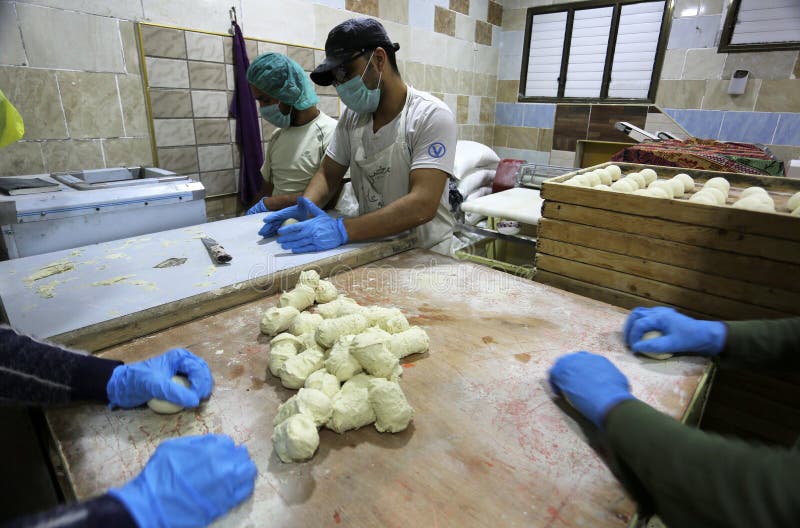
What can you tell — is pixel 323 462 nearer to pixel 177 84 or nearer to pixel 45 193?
pixel 45 193

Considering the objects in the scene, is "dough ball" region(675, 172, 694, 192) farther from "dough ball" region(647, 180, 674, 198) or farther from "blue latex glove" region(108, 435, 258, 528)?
"blue latex glove" region(108, 435, 258, 528)

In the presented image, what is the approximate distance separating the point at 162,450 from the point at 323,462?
0.30 m

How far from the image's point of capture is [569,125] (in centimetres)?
539

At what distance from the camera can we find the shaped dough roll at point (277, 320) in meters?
1.30

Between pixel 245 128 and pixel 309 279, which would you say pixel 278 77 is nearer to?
pixel 245 128

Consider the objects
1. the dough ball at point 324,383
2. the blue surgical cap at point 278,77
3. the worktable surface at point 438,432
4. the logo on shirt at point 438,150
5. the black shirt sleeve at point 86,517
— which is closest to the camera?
the black shirt sleeve at point 86,517

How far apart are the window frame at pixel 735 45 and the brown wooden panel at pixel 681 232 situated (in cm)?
385

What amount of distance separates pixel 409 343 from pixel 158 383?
63 centimetres

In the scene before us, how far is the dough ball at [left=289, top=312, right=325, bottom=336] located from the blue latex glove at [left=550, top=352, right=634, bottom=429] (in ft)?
2.29

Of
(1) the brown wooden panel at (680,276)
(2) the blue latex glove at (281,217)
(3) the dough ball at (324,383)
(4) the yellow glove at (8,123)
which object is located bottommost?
(3) the dough ball at (324,383)

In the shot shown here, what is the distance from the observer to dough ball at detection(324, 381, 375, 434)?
955 millimetres

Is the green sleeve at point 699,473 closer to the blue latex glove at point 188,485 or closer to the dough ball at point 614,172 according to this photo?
the blue latex glove at point 188,485

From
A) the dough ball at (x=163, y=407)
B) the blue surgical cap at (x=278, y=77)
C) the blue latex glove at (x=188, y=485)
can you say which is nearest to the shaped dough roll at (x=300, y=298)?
the dough ball at (x=163, y=407)

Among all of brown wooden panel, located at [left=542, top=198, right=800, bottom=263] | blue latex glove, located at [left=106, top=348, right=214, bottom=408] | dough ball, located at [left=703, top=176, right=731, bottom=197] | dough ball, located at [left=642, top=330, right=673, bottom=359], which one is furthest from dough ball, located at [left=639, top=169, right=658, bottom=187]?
blue latex glove, located at [left=106, top=348, right=214, bottom=408]
